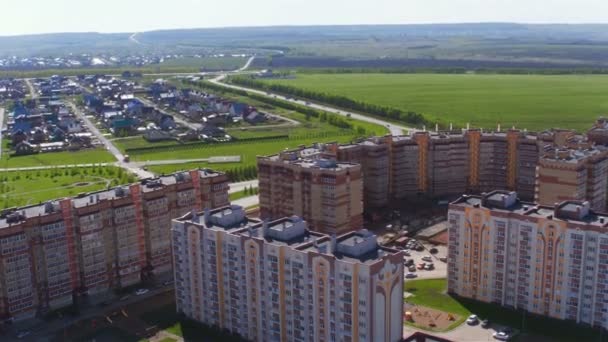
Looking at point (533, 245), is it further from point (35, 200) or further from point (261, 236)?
point (35, 200)

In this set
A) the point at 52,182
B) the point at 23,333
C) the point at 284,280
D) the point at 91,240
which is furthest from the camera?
the point at 52,182

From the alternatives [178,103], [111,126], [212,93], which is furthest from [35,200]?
[212,93]

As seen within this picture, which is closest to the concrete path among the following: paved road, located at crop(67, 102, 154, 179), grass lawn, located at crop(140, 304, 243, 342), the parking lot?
paved road, located at crop(67, 102, 154, 179)

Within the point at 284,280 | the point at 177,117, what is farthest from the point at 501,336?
the point at 177,117

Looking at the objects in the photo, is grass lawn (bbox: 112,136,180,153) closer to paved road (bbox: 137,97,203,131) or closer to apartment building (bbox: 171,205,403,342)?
paved road (bbox: 137,97,203,131)

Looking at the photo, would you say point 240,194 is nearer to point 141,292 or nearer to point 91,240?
point 141,292

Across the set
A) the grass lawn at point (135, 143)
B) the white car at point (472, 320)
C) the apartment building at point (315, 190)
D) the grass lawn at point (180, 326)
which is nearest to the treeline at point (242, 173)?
the apartment building at point (315, 190)

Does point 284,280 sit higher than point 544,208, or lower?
lower
